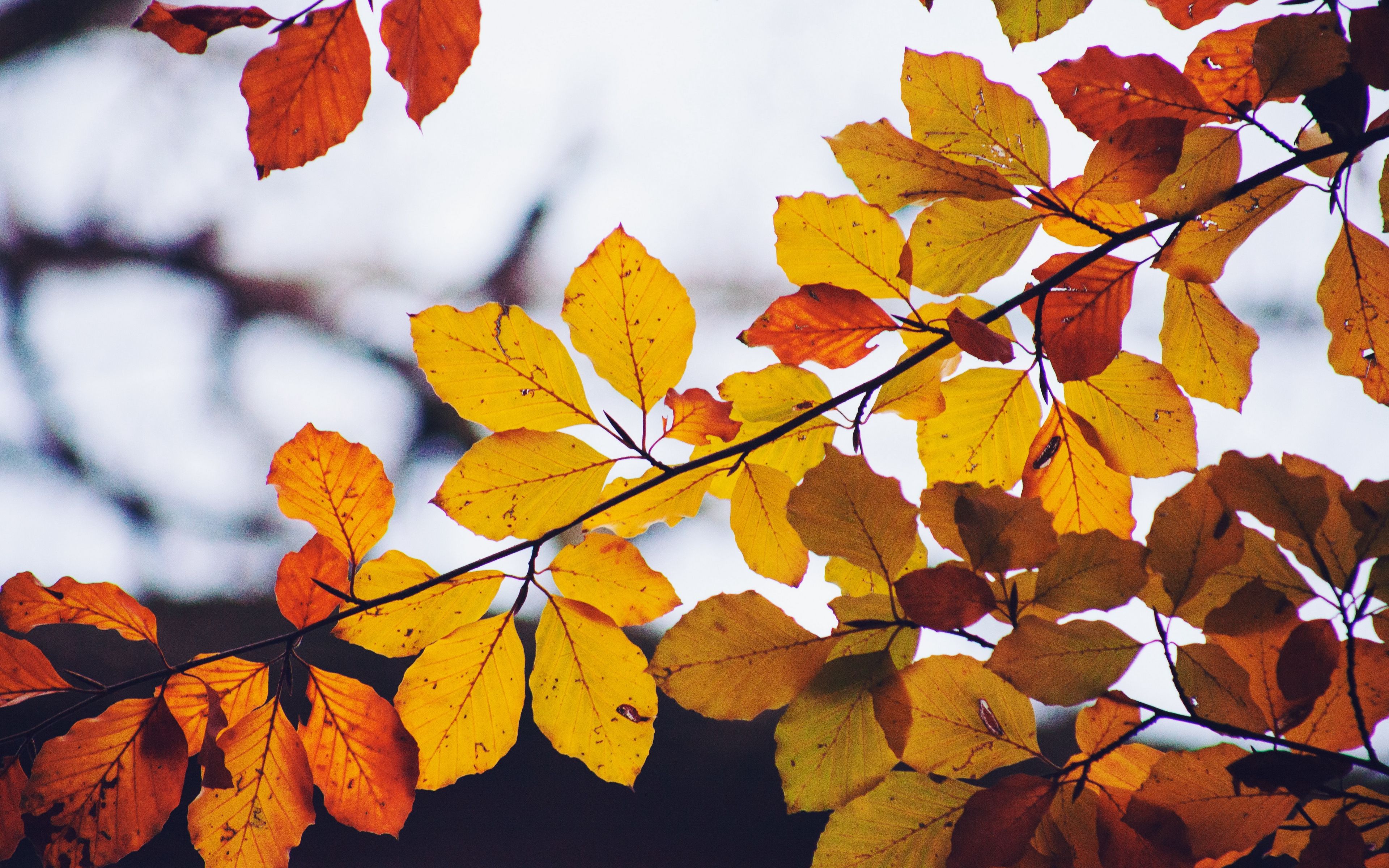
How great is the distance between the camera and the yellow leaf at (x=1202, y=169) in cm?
30

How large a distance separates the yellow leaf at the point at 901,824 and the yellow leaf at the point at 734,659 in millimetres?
54

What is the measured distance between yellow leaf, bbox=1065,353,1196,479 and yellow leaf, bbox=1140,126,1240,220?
0.23ft

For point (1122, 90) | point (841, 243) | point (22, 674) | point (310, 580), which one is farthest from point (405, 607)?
point (1122, 90)

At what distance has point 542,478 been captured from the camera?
0.33 metres

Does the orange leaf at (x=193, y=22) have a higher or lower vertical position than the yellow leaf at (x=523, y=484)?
higher

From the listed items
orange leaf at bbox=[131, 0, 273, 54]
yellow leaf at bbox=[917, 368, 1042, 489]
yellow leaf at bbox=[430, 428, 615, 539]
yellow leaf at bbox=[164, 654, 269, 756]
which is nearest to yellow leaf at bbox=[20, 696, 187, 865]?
yellow leaf at bbox=[164, 654, 269, 756]

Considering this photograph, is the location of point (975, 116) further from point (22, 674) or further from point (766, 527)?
point (22, 674)

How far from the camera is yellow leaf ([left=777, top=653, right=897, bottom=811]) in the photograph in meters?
0.27

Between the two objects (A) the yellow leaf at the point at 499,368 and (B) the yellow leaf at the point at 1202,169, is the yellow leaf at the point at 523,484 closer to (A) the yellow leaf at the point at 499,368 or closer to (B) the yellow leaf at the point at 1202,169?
(A) the yellow leaf at the point at 499,368

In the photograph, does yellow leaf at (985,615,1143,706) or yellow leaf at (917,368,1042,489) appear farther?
yellow leaf at (917,368,1042,489)

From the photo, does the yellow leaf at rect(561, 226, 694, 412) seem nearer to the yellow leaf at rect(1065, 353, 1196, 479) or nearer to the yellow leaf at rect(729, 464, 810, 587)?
the yellow leaf at rect(729, 464, 810, 587)

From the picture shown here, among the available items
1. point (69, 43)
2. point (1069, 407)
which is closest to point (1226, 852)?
point (1069, 407)

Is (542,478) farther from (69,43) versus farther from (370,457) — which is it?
(69,43)

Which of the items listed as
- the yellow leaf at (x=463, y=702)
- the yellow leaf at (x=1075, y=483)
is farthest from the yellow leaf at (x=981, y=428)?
the yellow leaf at (x=463, y=702)
